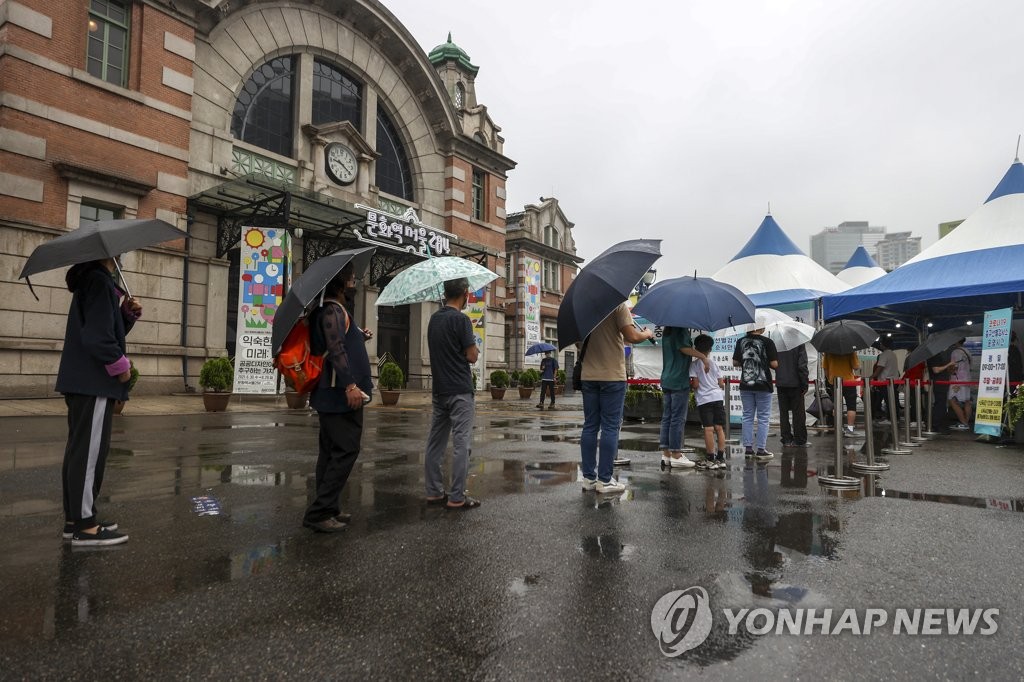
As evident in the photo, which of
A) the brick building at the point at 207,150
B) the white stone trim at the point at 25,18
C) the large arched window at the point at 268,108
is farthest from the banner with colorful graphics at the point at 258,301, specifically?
the white stone trim at the point at 25,18

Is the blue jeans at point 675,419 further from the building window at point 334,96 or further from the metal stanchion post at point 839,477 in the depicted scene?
the building window at point 334,96

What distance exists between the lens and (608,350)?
5516 mm

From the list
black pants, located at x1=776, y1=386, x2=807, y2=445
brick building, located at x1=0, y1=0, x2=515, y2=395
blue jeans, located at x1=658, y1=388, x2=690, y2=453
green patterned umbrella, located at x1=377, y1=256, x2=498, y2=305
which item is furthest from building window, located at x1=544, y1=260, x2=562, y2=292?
green patterned umbrella, located at x1=377, y1=256, x2=498, y2=305

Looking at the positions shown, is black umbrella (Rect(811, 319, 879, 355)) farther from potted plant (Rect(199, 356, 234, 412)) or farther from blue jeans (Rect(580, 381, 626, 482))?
potted plant (Rect(199, 356, 234, 412))

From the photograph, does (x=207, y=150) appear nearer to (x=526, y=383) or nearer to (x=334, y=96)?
(x=334, y=96)

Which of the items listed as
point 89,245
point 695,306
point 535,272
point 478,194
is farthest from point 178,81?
point 535,272

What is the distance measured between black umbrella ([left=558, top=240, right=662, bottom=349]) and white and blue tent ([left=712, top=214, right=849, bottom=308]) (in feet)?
32.6

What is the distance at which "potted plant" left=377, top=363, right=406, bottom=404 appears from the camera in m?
16.8

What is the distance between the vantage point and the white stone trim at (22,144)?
13.6 meters

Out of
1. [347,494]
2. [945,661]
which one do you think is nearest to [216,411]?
[347,494]

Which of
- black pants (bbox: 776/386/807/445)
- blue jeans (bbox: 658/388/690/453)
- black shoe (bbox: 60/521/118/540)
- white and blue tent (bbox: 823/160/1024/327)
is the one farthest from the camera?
white and blue tent (bbox: 823/160/1024/327)

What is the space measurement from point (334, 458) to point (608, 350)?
2.64 m

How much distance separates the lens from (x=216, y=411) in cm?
1347

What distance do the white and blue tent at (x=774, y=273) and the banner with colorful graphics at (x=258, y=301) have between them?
12371mm
